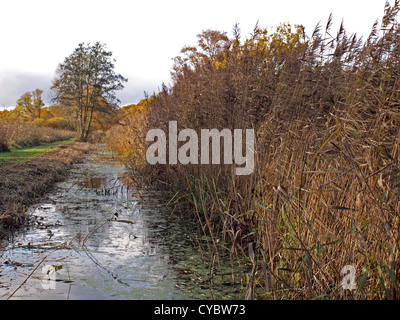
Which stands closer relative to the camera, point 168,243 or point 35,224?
point 168,243

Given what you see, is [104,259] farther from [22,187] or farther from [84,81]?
[84,81]

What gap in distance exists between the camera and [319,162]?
120 inches

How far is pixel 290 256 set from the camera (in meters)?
2.79

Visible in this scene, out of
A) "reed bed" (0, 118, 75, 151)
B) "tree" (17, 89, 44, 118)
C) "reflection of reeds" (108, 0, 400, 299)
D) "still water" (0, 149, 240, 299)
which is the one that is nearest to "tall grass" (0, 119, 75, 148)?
"reed bed" (0, 118, 75, 151)

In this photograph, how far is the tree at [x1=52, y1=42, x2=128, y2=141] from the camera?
1231 inches

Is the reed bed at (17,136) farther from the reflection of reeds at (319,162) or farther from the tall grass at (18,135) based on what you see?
the reflection of reeds at (319,162)

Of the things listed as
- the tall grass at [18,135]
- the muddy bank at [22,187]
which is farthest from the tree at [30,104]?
the muddy bank at [22,187]

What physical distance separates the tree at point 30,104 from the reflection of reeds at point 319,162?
54.1m

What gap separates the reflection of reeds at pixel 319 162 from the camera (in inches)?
86.7
